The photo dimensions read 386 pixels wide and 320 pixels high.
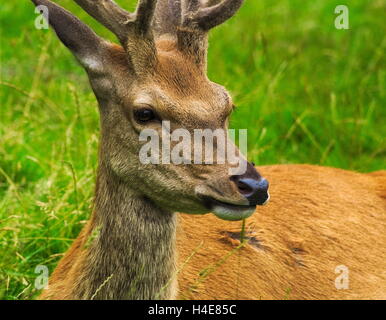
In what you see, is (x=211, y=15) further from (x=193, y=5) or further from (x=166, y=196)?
(x=166, y=196)

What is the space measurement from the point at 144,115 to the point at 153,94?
0.11m

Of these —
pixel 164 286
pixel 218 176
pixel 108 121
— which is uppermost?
pixel 108 121

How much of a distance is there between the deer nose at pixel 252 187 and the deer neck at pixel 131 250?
23.3 inches

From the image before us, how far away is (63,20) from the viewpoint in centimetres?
463

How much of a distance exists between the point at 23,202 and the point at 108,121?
174 centimetres

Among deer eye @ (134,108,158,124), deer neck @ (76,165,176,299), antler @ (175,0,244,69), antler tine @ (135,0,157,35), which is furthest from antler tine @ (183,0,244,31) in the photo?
deer neck @ (76,165,176,299)

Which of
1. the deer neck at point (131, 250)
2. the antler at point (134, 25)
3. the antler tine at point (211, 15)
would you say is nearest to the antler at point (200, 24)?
the antler tine at point (211, 15)

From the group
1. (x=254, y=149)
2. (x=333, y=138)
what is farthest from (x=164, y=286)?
A: (x=333, y=138)

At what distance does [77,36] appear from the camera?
466cm

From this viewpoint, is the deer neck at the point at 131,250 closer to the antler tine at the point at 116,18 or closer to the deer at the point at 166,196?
the deer at the point at 166,196

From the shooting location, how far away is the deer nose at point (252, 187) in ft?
13.7

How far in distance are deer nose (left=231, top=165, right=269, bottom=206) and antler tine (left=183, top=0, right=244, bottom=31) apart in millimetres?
1014

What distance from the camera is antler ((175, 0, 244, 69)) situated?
4.73 m

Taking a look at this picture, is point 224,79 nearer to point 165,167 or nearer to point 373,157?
point 373,157
